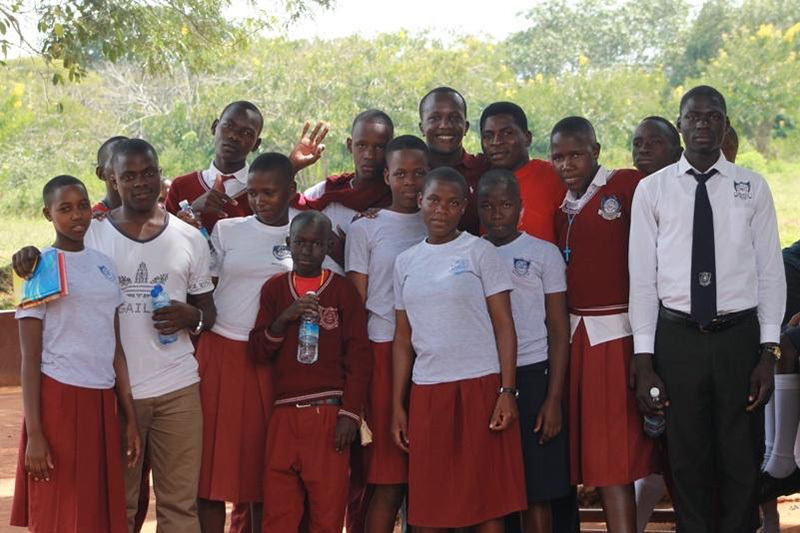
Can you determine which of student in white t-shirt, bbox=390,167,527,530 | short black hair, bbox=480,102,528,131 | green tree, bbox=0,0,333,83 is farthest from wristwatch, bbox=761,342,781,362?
green tree, bbox=0,0,333,83

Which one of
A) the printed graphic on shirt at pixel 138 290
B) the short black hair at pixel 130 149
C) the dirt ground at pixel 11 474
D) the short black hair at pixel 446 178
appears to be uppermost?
the short black hair at pixel 130 149

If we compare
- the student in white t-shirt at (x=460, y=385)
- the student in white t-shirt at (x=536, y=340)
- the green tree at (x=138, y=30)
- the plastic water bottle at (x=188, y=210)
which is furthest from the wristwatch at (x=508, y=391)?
the green tree at (x=138, y=30)

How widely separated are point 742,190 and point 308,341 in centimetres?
180

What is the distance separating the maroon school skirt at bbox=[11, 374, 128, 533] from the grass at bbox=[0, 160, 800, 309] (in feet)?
41.1

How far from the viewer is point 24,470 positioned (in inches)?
156

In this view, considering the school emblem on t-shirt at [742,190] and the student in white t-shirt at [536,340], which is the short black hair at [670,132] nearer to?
the school emblem on t-shirt at [742,190]

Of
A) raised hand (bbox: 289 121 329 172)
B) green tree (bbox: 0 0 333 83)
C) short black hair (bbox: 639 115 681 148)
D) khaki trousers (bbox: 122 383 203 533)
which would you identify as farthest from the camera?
green tree (bbox: 0 0 333 83)

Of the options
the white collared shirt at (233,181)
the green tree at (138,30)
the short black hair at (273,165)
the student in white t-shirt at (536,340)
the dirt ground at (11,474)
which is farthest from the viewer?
the green tree at (138,30)

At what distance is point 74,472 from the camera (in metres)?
3.95

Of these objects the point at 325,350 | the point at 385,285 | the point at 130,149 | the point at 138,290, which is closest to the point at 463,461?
the point at 325,350

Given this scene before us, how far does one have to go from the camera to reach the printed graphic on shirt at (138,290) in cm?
418

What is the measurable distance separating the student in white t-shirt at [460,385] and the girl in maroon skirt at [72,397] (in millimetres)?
Result: 1152

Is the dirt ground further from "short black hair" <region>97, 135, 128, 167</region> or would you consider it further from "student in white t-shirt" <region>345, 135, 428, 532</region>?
"short black hair" <region>97, 135, 128, 167</region>

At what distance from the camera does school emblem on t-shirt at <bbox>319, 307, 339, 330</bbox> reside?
4336 millimetres
